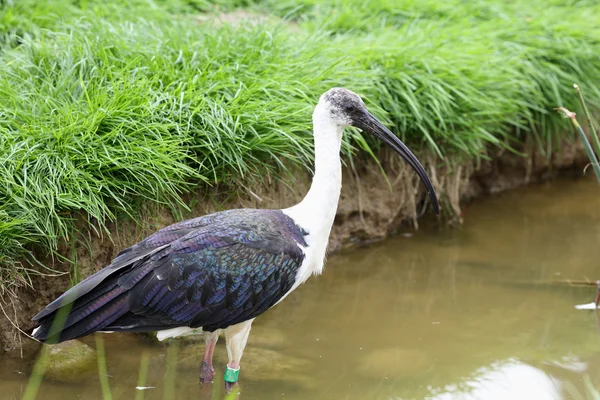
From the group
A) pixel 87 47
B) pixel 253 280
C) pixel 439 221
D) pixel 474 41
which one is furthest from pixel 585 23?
pixel 253 280

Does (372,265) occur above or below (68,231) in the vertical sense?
below

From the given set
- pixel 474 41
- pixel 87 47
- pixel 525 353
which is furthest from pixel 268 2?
pixel 525 353

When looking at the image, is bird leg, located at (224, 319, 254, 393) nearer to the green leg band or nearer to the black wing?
the green leg band

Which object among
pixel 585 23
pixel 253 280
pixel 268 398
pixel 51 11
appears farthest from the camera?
pixel 585 23

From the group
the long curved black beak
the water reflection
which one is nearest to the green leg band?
the water reflection

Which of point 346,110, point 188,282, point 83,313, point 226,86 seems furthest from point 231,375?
point 226,86

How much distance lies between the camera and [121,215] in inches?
175

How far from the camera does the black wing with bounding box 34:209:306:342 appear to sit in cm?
365

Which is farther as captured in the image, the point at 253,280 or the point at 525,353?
the point at 525,353

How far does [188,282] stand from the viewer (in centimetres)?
374

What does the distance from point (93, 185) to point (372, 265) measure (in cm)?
206

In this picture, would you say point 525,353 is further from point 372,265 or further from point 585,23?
point 585,23

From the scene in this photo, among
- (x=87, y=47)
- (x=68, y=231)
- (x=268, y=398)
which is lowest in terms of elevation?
(x=268, y=398)

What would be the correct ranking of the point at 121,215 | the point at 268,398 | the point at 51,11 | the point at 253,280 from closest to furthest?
the point at 253,280, the point at 268,398, the point at 121,215, the point at 51,11
